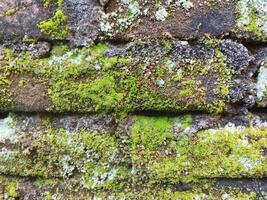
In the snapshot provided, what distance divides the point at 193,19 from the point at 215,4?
63 mm

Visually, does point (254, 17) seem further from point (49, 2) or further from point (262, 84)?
point (49, 2)

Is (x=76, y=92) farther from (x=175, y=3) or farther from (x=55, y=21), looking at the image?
(x=175, y=3)

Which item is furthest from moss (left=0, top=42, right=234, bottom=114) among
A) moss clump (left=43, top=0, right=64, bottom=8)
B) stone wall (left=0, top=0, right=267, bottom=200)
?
moss clump (left=43, top=0, right=64, bottom=8)

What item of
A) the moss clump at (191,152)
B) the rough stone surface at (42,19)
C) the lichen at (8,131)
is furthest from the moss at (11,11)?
the moss clump at (191,152)

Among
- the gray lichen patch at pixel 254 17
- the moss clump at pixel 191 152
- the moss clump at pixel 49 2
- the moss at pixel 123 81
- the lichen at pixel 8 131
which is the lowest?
the lichen at pixel 8 131

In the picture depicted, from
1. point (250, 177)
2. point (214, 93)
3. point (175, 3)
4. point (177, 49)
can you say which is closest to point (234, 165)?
point (250, 177)

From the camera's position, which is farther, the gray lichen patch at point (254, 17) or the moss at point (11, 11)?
the moss at point (11, 11)

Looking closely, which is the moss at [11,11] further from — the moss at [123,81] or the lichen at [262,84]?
the lichen at [262,84]

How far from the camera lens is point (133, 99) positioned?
1195 mm

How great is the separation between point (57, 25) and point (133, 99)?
10.6 inches

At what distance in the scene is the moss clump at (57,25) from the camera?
48.3 inches

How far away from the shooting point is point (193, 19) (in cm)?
118

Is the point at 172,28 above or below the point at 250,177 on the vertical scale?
above

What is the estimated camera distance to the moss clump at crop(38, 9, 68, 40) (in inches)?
48.3
